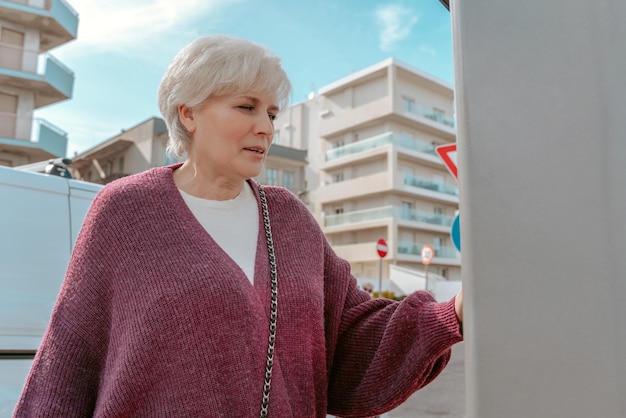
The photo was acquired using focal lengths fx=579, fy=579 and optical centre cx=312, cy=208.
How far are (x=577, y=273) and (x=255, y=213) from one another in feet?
4.23

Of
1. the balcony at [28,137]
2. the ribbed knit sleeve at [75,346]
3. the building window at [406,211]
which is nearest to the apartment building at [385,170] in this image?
the building window at [406,211]

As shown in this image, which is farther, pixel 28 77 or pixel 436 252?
pixel 436 252

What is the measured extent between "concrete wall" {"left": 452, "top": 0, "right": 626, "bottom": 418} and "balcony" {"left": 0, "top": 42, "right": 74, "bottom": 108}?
27147mm

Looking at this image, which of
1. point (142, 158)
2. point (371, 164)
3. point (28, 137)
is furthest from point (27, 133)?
point (371, 164)

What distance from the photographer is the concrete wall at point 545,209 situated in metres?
0.65

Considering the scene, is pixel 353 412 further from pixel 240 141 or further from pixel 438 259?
pixel 438 259

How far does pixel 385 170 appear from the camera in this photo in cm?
3869

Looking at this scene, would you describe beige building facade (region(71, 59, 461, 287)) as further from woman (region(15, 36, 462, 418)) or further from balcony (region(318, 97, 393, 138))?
woman (region(15, 36, 462, 418))

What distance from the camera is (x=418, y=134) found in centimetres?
4147

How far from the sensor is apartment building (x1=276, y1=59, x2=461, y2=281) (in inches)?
1499

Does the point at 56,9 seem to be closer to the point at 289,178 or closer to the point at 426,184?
the point at 289,178

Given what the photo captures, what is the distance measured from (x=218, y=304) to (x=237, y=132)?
0.50 m

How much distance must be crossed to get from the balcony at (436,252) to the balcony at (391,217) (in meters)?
1.41

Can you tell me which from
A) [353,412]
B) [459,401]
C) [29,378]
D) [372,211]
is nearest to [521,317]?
[353,412]
